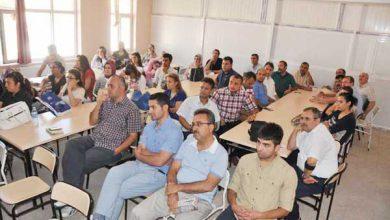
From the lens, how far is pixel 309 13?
309 inches

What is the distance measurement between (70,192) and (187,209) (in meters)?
0.94


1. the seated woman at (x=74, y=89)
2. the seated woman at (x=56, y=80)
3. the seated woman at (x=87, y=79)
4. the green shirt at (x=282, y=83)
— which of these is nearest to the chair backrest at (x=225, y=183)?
the seated woman at (x=74, y=89)

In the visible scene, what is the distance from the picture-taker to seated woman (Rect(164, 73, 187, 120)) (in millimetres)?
4617

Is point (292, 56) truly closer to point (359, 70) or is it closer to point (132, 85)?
point (359, 70)

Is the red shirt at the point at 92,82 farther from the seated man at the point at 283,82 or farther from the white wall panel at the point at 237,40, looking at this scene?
→ the white wall panel at the point at 237,40

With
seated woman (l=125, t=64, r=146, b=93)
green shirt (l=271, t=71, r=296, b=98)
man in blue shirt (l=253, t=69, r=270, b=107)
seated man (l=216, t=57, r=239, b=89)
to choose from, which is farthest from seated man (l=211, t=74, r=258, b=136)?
green shirt (l=271, t=71, r=296, b=98)

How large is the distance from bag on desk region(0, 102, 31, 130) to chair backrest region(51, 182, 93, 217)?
1.47m

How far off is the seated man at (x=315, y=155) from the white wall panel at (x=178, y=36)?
6.64 meters

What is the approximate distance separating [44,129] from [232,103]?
2.53 meters

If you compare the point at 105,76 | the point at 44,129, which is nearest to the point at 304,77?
the point at 105,76

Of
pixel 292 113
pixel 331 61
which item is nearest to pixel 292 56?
pixel 331 61

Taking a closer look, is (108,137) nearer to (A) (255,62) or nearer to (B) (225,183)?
(B) (225,183)

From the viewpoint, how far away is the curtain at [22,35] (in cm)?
711

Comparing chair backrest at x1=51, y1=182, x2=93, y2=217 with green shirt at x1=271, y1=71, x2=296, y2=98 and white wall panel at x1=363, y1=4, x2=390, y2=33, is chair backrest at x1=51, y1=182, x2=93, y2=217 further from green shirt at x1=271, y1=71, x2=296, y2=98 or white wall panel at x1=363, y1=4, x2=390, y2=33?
white wall panel at x1=363, y1=4, x2=390, y2=33
